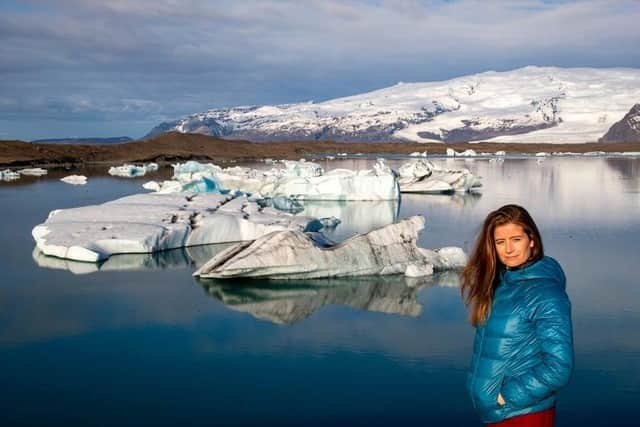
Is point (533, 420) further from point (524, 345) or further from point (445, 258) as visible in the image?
point (445, 258)

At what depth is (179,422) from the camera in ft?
13.2

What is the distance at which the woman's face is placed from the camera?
6.35ft

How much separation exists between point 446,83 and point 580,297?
15888cm

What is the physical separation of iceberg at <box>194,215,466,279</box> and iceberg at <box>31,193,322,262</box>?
155 centimetres

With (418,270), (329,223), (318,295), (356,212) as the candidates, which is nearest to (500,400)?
(318,295)

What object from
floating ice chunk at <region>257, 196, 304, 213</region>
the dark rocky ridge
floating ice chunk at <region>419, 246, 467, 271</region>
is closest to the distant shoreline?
the dark rocky ridge

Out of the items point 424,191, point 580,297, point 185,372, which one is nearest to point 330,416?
point 185,372

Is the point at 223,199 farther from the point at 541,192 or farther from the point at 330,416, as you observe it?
the point at 541,192

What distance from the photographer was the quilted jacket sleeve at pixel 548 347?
1.78 meters

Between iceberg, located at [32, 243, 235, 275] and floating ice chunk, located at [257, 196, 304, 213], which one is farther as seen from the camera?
floating ice chunk, located at [257, 196, 304, 213]

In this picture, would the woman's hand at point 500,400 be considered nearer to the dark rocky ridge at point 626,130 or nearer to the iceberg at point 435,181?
the iceberg at point 435,181

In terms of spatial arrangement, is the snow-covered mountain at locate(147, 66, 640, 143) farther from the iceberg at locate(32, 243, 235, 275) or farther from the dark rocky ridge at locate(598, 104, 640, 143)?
the iceberg at locate(32, 243, 235, 275)

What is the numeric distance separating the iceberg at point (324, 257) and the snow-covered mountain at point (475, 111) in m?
81.7

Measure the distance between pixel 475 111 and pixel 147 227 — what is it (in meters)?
131
